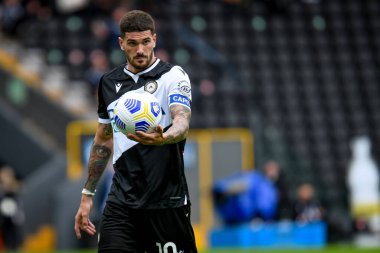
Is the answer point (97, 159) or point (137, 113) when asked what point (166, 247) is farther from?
point (137, 113)

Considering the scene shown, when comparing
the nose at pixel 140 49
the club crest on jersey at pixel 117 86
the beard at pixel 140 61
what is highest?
the nose at pixel 140 49

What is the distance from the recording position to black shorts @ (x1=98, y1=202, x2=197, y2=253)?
20.9 feet

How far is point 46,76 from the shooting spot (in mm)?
21594

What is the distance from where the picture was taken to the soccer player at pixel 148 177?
20.9ft

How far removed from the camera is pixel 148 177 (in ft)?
21.1

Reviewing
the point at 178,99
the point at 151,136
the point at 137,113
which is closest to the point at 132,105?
the point at 137,113

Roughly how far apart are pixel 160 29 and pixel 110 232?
15890 millimetres

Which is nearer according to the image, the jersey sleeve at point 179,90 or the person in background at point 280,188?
the jersey sleeve at point 179,90

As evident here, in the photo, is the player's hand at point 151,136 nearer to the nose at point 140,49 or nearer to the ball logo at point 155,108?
the ball logo at point 155,108

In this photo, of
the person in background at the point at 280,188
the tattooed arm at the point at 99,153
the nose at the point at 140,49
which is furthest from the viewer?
the person in background at the point at 280,188

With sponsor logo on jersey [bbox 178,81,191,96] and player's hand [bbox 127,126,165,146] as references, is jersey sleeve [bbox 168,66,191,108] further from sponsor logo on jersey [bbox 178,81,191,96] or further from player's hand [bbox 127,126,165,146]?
player's hand [bbox 127,126,165,146]

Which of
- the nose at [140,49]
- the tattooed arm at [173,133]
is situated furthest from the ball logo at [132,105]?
the nose at [140,49]

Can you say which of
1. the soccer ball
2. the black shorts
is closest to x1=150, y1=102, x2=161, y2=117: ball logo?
the soccer ball

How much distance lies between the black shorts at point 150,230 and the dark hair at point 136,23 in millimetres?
1179
